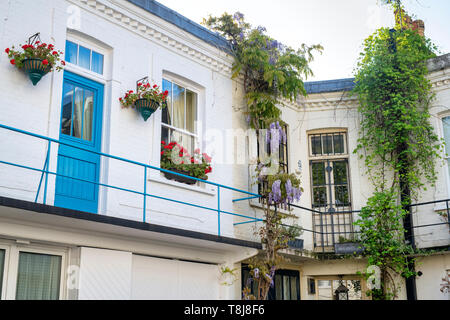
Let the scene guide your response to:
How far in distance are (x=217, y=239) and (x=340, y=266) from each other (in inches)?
168

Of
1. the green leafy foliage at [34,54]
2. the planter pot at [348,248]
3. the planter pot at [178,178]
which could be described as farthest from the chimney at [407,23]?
the green leafy foliage at [34,54]

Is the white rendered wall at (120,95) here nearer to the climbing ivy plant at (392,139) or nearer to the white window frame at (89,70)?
the white window frame at (89,70)

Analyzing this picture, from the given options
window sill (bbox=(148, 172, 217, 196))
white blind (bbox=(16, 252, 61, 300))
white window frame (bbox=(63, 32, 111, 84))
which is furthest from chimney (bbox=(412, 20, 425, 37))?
white blind (bbox=(16, 252, 61, 300))

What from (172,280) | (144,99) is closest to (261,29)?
(144,99)

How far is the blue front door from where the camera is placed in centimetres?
857

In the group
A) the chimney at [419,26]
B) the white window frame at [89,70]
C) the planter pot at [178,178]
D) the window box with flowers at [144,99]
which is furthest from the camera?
the chimney at [419,26]

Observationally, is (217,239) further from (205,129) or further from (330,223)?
(330,223)

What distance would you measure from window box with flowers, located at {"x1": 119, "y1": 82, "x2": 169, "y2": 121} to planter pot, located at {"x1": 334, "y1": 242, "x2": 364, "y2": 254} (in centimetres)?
512

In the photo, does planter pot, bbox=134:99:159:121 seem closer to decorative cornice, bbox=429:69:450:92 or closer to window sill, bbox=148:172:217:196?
window sill, bbox=148:172:217:196

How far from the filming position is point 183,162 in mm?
10352

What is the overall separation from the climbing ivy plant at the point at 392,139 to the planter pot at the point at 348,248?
0.22 m

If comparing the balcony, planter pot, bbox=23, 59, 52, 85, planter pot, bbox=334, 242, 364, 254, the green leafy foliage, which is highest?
the green leafy foliage

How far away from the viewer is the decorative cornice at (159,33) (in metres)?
9.57

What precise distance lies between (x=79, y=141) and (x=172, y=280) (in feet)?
9.06
